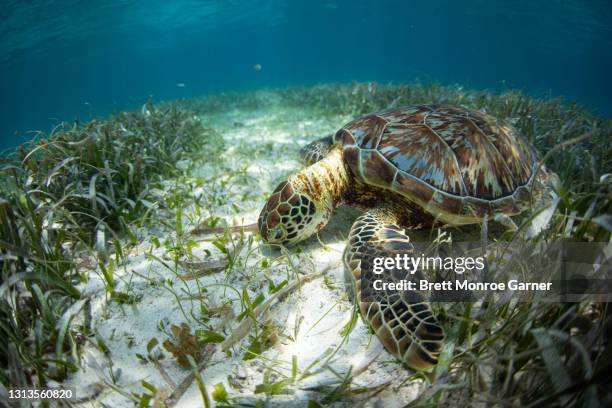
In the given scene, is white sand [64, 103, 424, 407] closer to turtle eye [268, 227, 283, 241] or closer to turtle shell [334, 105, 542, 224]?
turtle eye [268, 227, 283, 241]

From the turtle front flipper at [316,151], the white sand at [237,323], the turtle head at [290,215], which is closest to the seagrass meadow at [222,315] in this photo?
the white sand at [237,323]

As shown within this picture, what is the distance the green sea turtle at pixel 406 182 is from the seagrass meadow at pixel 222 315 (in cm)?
27

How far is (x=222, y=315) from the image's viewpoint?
5.82ft

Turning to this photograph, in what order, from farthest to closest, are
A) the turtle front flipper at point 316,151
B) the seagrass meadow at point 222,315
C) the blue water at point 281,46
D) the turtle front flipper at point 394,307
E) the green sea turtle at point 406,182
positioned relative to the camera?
the blue water at point 281,46 → the turtle front flipper at point 316,151 → the green sea turtle at point 406,182 → the turtle front flipper at point 394,307 → the seagrass meadow at point 222,315

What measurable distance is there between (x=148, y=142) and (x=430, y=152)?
11.7 ft

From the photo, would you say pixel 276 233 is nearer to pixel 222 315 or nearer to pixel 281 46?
pixel 222 315

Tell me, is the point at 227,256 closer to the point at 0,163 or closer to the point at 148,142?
the point at 148,142

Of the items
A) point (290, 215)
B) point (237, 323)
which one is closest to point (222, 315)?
point (237, 323)

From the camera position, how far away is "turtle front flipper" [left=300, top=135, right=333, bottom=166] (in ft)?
11.3

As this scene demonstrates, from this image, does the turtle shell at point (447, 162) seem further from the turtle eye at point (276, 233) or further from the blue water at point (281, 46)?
the blue water at point (281, 46)

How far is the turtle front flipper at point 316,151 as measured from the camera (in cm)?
344

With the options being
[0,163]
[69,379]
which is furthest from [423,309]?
[0,163]

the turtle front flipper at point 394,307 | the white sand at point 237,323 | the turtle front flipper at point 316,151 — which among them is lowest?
the white sand at point 237,323

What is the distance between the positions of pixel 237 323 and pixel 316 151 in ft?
7.76
